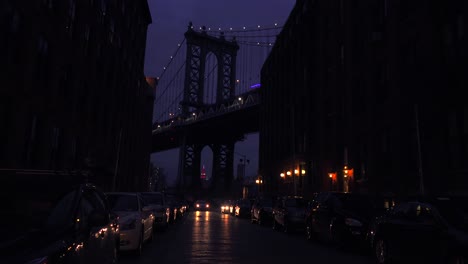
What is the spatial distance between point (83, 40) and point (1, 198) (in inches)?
1006

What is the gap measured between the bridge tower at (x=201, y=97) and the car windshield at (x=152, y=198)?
73067 mm

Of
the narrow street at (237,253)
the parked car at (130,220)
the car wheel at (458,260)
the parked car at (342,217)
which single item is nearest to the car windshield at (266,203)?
the parked car at (342,217)

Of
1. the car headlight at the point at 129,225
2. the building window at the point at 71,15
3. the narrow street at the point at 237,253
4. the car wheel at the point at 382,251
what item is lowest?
the narrow street at the point at 237,253

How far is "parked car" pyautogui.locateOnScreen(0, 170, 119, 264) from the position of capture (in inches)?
164

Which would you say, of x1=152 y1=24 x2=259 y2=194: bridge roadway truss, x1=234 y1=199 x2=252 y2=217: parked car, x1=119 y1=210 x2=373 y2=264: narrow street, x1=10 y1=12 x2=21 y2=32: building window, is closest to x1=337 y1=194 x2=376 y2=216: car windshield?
x1=119 y1=210 x2=373 y2=264: narrow street

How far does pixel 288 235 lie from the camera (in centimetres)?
1814

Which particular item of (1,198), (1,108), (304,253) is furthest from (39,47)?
(1,198)

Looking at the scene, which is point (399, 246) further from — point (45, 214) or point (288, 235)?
point (288, 235)

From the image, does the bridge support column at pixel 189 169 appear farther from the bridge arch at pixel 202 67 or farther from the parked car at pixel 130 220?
the parked car at pixel 130 220

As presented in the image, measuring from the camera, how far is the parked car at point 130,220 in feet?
32.6

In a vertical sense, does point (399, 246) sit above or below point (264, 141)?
below

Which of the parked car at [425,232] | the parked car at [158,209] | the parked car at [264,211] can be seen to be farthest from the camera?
the parked car at [264,211]

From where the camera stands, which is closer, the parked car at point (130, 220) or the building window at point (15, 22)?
the parked car at point (130, 220)

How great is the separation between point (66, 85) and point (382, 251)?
21671mm
